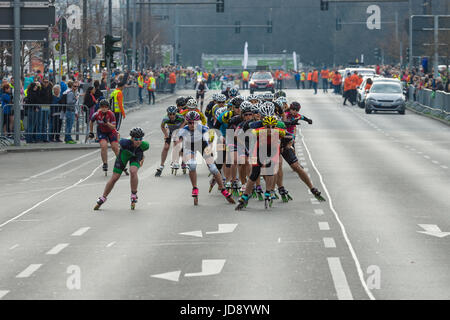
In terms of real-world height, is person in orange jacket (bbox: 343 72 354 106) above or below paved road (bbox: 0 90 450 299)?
above

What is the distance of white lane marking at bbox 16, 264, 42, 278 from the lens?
36.4 ft

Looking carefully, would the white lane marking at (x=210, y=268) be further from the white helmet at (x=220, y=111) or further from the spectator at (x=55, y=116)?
the spectator at (x=55, y=116)

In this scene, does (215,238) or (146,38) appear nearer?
(215,238)

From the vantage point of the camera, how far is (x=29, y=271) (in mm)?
11344

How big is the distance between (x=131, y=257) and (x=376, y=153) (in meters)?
17.2

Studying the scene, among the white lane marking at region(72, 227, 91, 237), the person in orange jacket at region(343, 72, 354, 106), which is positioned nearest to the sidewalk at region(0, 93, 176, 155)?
the white lane marking at region(72, 227, 91, 237)

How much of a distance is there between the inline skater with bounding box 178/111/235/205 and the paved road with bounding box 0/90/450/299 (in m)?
0.56

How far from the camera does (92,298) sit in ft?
32.0

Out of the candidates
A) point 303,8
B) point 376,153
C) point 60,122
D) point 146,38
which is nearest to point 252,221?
point 376,153

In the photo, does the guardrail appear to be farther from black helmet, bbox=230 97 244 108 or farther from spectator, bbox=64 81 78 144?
black helmet, bbox=230 97 244 108

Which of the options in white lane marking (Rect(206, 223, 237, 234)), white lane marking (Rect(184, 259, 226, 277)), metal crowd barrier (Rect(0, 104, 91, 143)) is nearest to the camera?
white lane marking (Rect(184, 259, 226, 277))

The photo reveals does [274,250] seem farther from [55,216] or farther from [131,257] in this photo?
[55,216]

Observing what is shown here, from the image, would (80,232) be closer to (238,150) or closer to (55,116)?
(238,150)

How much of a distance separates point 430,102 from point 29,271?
38.9 meters
